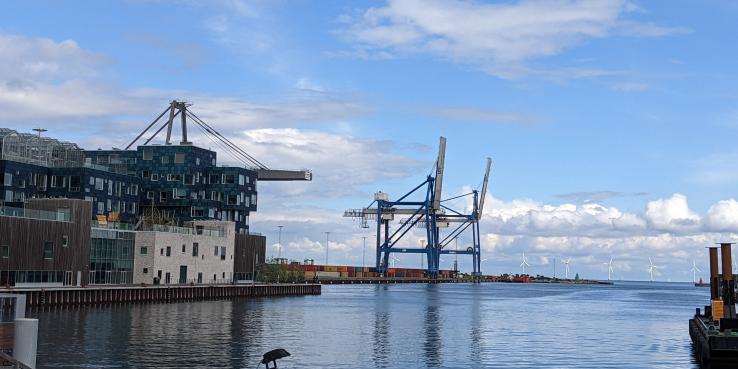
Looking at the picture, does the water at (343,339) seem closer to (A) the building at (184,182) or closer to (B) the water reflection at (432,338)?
(B) the water reflection at (432,338)

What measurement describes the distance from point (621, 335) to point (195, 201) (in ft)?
284

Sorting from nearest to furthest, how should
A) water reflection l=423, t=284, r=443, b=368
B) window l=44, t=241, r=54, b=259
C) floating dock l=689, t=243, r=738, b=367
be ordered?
floating dock l=689, t=243, r=738, b=367, water reflection l=423, t=284, r=443, b=368, window l=44, t=241, r=54, b=259

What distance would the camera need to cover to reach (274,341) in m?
59.6

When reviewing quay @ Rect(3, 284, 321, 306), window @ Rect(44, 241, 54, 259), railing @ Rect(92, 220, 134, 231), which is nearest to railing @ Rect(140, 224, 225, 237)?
railing @ Rect(92, 220, 134, 231)

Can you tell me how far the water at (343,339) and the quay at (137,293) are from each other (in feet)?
13.6

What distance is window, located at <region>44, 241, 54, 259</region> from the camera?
89625 millimetres

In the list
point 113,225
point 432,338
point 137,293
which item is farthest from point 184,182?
point 432,338

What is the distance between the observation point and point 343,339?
6366 cm

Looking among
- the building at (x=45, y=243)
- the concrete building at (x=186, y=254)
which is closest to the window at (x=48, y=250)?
the building at (x=45, y=243)

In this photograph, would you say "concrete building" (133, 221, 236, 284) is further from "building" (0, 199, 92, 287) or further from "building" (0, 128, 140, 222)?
"building" (0, 199, 92, 287)

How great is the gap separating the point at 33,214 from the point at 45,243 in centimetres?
335

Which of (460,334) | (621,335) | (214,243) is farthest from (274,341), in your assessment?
(214,243)

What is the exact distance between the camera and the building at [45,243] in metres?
84.2

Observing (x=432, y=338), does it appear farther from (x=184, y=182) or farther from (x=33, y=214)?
(x=184, y=182)
